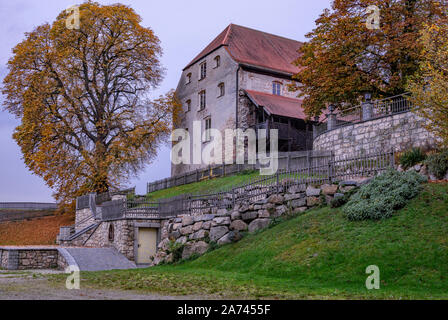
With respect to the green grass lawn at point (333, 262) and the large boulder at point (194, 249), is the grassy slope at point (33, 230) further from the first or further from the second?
the green grass lawn at point (333, 262)

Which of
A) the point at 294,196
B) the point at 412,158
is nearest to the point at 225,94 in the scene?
the point at 294,196

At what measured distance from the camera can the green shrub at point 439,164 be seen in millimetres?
15453

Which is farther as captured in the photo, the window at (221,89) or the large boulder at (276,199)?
the window at (221,89)

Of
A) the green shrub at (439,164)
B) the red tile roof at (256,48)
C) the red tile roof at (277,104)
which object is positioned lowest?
the green shrub at (439,164)

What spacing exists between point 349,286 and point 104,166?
2460cm

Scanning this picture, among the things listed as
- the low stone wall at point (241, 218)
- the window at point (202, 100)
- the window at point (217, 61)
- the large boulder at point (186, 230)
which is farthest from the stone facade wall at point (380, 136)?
the window at point (202, 100)

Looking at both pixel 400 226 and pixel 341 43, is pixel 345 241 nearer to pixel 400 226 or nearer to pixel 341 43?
pixel 400 226

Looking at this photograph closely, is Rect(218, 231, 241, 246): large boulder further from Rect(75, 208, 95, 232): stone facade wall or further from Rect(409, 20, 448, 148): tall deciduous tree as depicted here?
Rect(75, 208, 95, 232): stone facade wall

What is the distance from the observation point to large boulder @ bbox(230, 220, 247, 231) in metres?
18.0

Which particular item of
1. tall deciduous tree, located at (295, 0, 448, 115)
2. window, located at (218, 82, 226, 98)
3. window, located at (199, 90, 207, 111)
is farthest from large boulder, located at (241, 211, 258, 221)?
window, located at (199, 90, 207, 111)

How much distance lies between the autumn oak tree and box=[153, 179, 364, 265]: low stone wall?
48.2ft

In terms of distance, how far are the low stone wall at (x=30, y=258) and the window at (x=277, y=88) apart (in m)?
23.4
